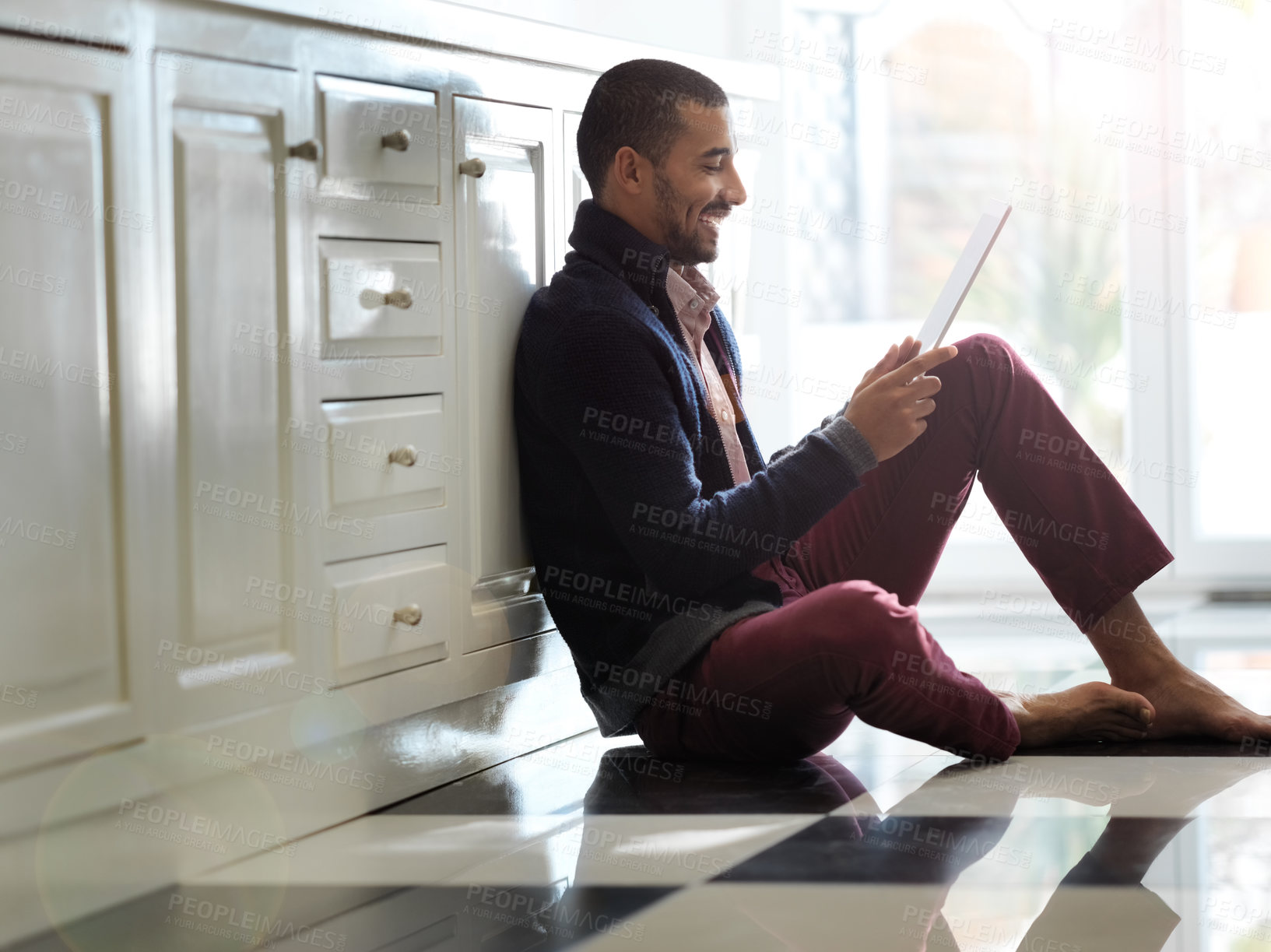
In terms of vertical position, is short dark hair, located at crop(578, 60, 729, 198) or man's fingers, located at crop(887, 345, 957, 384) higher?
short dark hair, located at crop(578, 60, 729, 198)

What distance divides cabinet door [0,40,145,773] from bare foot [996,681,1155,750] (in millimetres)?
1021

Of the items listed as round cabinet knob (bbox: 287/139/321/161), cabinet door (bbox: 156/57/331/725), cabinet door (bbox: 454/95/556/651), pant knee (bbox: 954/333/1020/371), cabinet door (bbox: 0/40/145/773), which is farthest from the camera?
pant knee (bbox: 954/333/1020/371)

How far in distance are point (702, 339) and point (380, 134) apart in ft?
1.64

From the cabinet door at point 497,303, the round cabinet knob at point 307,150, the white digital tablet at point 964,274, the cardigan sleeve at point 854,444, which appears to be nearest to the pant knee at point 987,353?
the white digital tablet at point 964,274

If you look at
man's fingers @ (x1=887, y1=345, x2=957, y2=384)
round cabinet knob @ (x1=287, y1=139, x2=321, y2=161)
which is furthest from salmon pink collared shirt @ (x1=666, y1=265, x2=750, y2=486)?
round cabinet knob @ (x1=287, y1=139, x2=321, y2=161)

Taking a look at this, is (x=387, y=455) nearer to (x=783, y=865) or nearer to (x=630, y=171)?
(x=630, y=171)

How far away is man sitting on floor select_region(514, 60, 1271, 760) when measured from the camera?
4.97 ft

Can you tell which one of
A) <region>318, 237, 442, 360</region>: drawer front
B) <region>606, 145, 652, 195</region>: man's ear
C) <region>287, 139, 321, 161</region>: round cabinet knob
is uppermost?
<region>606, 145, 652, 195</region>: man's ear

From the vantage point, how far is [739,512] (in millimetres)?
1522

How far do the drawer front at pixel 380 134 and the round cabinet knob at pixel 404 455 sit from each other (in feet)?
0.92

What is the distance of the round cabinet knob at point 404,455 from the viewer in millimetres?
1512

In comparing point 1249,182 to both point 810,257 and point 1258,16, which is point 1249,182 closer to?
point 1258,16

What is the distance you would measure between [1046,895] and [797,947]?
25 centimetres

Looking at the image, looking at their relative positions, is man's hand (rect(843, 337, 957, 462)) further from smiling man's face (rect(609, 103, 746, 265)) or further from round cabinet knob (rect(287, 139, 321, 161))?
round cabinet knob (rect(287, 139, 321, 161))
